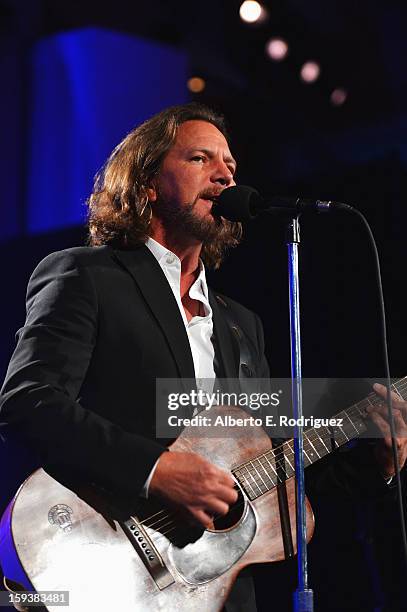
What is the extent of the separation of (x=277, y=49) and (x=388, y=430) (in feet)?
8.80

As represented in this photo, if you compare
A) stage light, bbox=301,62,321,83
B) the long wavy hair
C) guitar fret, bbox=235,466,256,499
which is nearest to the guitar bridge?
guitar fret, bbox=235,466,256,499

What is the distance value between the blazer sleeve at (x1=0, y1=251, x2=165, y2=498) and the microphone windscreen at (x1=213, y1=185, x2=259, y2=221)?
517 millimetres

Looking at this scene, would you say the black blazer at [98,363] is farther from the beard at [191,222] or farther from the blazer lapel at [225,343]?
the beard at [191,222]

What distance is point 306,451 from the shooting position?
8.21 ft

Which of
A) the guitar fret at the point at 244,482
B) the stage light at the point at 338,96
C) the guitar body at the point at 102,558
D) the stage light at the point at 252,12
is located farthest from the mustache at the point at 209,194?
the stage light at the point at 338,96

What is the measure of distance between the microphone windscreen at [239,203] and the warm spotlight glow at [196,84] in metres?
3.10

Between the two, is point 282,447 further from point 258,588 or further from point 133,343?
point 258,588

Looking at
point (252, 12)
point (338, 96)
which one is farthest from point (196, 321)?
point (338, 96)

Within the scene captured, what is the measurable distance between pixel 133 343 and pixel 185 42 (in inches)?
137

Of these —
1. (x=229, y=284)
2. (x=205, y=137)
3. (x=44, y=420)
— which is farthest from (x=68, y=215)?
(x=44, y=420)

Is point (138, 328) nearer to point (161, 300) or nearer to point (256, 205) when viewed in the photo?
point (161, 300)

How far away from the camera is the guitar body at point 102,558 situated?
78.2 inches

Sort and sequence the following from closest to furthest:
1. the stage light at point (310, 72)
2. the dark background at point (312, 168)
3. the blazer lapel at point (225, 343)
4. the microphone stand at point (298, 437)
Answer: the microphone stand at point (298, 437), the blazer lapel at point (225, 343), the dark background at point (312, 168), the stage light at point (310, 72)

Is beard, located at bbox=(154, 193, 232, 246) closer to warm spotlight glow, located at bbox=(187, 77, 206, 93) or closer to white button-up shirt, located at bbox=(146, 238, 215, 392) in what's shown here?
white button-up shirt, located at bbox=(146, 238, 215, 392)
